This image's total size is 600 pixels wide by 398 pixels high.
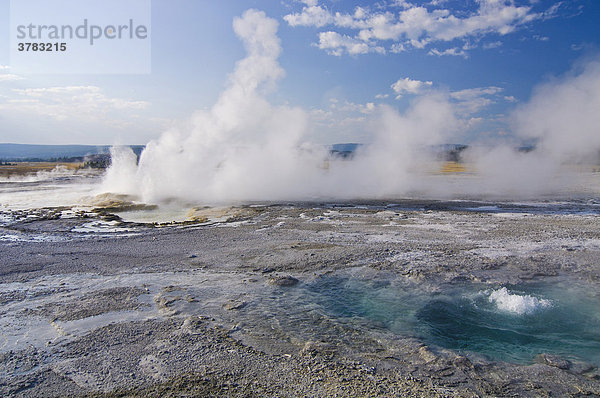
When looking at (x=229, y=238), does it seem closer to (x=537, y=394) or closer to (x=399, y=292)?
(x=399, y=292)

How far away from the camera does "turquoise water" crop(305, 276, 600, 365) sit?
557 centimetres

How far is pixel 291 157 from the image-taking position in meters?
30.5

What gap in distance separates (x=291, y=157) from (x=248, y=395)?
2672 cm

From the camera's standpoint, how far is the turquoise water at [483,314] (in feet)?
18.3

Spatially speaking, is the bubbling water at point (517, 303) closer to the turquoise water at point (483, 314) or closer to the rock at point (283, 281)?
the turquoise water at point (483, 314)

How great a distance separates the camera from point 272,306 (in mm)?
6969

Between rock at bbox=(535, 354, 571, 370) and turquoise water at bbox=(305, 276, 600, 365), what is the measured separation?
105 mm

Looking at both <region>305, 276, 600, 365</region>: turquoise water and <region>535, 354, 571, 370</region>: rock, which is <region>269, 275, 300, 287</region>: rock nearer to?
<region>305, 276, 600, 365</region>: turquoise water

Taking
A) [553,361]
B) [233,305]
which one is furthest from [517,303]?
[233,305]

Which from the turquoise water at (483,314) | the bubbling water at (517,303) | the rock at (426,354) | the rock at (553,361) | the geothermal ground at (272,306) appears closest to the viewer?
the geothermal ground at (272,306)

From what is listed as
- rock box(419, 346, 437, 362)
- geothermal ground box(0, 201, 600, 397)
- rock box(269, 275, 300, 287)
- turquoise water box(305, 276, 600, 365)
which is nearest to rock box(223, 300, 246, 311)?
geothermal ground box(0, 201, 600, 397)

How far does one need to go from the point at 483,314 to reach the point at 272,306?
12.1 ft

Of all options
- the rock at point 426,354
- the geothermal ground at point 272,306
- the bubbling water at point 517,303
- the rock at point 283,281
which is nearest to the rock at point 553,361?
the geothermal ground at point 272,306

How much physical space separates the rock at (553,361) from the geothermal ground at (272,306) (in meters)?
0.02
